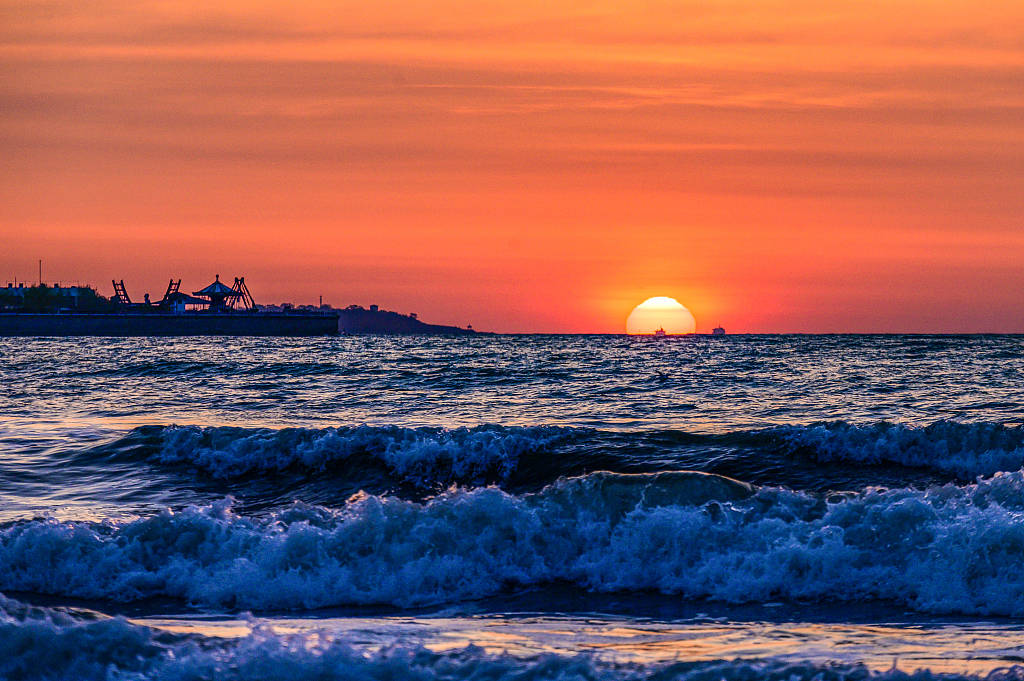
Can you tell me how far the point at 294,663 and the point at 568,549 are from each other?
4.74 m

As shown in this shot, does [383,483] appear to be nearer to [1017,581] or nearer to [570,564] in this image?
[570,564]

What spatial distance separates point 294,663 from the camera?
23.4 feet

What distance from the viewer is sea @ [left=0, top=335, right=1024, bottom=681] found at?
24.5 feet

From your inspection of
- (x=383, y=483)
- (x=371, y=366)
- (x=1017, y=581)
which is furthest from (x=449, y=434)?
(x=371, y=366)

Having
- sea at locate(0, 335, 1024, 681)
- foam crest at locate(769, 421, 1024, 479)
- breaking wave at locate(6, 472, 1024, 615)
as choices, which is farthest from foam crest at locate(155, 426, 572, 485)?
breaking wave at locate(6, 472, 1024, 615)

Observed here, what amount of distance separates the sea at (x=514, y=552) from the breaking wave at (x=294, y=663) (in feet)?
0.07

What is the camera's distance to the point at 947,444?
1734 centimetres

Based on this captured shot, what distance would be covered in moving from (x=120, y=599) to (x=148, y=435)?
961cm

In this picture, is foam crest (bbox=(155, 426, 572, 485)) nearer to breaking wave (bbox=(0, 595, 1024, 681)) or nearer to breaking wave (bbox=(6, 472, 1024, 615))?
breaking wave (bbox=(6, 472, 1024, 615))

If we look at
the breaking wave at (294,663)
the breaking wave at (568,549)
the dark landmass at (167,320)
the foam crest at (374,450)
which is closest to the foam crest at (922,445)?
the foam crest at (374,450)

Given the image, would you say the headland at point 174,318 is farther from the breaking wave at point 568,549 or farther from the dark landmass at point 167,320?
the breaking wave at point 568,549

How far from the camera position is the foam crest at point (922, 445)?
16.7 m

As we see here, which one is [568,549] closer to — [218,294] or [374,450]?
[374,450]

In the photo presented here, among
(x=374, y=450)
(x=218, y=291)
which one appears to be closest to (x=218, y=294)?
(x=218, y=291)
